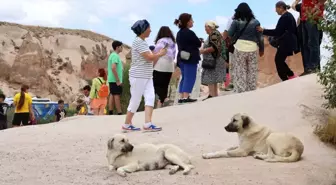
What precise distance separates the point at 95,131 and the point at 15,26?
134 ft

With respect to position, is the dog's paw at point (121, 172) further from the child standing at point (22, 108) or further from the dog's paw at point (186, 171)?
the child standing at point (22, 108)

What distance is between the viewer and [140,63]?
9.89m

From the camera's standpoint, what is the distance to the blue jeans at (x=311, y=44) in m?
11.9

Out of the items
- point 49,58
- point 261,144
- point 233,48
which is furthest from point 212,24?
Result: point 49,58

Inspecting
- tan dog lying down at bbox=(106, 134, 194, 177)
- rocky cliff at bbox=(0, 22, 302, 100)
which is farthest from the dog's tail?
rocky cliff at bbox=(0, 22, 302, 100)

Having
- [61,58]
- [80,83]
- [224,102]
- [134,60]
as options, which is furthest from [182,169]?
[61,58]

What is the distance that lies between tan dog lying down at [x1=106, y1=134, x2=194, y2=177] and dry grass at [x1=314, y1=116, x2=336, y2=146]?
2.72 m

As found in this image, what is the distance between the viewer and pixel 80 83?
4578 cm

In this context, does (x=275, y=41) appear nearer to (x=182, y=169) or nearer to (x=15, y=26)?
(x=182, y=169)

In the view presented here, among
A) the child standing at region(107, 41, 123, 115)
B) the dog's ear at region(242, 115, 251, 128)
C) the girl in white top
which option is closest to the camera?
the dog's ear at region(242, 115, 251, 128)

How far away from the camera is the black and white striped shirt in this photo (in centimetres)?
988

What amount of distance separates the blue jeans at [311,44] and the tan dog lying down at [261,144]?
3.92m

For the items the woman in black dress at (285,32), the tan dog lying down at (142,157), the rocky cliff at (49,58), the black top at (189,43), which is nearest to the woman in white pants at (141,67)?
the black top at (189,43)

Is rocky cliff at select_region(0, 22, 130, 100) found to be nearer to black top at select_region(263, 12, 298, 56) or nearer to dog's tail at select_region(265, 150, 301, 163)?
black top at select_region(263, 12, 298, 56)
